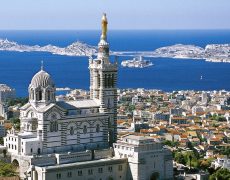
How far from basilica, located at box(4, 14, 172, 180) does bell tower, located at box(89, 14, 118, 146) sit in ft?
0.30

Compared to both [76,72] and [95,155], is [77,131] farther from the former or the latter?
[76,72]

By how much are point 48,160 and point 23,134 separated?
104 inches

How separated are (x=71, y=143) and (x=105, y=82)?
195 inches

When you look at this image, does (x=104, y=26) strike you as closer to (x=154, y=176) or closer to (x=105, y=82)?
(x=105, y=82)

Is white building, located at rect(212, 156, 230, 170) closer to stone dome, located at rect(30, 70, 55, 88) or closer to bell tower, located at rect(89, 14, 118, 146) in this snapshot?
bell tower, located at rect(89, 14, 118, 146)

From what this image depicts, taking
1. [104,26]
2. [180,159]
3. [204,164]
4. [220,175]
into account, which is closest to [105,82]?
[104,26]

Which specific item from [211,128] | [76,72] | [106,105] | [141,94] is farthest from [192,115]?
[76,72]

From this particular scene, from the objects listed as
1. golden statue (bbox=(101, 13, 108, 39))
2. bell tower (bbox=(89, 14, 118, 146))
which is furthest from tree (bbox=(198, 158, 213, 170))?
golden statue (bbox=(101, 13, 108, 39))

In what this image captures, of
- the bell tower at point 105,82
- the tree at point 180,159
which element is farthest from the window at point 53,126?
the tree at point 180,159

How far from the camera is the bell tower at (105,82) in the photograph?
144 feet

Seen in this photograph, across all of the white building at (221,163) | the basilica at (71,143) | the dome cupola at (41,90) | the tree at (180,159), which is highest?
the dome cupola at (41,90)

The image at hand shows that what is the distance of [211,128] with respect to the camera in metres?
68.6

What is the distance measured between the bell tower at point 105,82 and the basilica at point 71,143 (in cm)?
9

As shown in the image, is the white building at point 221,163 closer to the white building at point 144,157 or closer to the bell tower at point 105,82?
the white building at point 144,157
